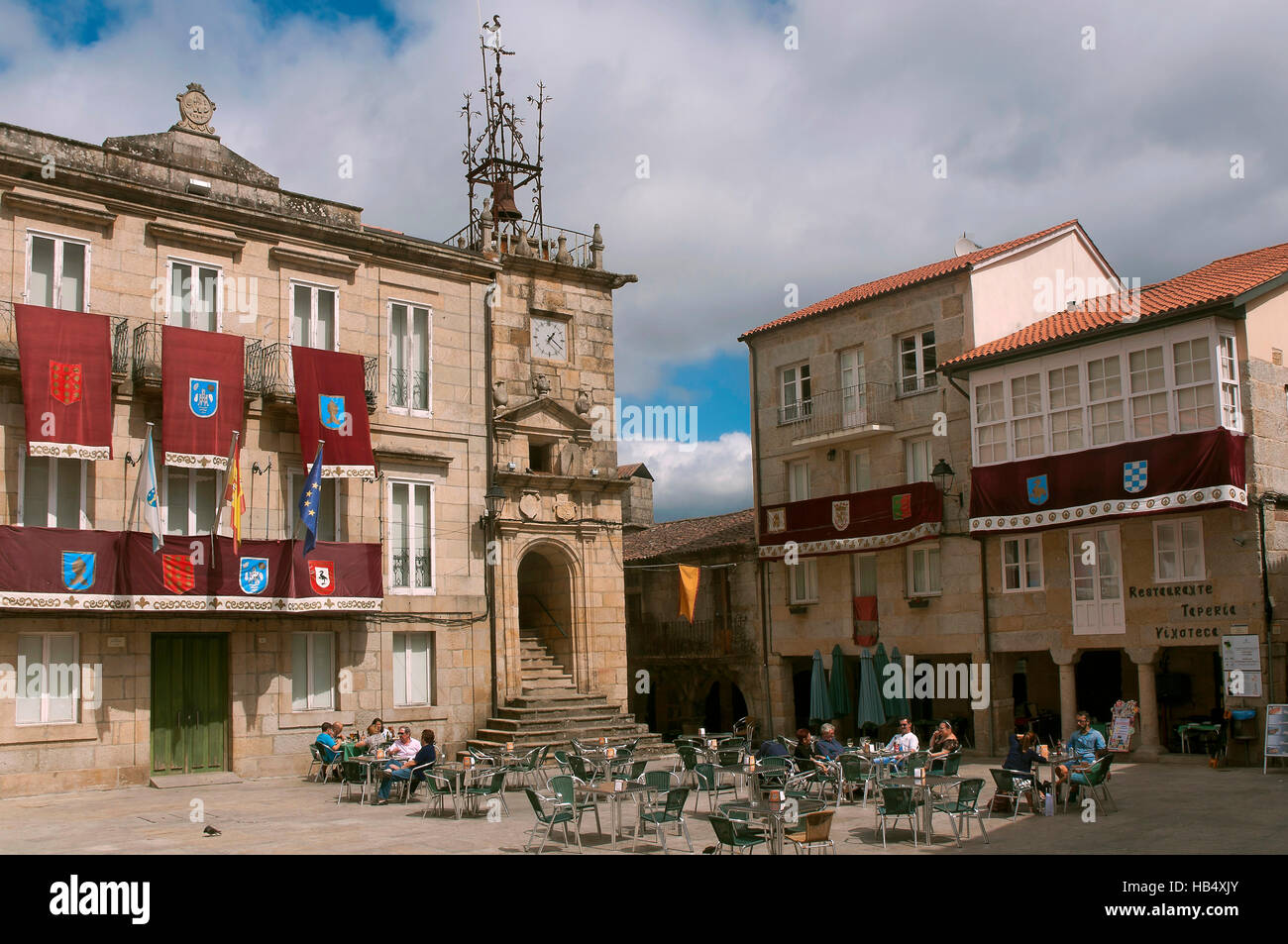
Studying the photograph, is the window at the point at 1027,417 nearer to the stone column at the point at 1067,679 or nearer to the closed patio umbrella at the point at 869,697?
the stone column at the point at 1067,679

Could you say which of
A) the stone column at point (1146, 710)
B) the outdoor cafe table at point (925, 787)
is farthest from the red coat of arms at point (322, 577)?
the stone column at point (1146, 710)

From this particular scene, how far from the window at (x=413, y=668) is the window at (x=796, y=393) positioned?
12.2m

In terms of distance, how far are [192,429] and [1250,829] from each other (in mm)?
17468

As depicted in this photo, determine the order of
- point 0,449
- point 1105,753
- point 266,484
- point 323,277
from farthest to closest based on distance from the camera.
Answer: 1. point 323,277
2. point 266,484
3. point 0,449
4. point 1105,753

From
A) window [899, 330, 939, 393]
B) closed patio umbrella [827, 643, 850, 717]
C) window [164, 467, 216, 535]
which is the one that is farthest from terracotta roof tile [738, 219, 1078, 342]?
A: window [164, 467, 216, 535]

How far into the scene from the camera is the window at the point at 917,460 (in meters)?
28.1

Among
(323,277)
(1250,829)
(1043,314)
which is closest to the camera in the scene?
(1250,829)

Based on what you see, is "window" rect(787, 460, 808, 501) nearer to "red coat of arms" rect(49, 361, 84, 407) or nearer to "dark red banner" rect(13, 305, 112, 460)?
"dark red banner" rect(13, 305, 112, 460)

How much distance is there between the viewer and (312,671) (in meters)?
22.6

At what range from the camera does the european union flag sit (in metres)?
21.2

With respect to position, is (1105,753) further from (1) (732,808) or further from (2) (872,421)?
(2) (872,421)

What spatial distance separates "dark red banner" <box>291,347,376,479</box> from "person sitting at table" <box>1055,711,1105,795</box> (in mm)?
13457

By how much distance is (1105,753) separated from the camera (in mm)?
16359

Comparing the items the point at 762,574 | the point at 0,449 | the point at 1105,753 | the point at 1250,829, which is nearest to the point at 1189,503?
the point at 1105,753
